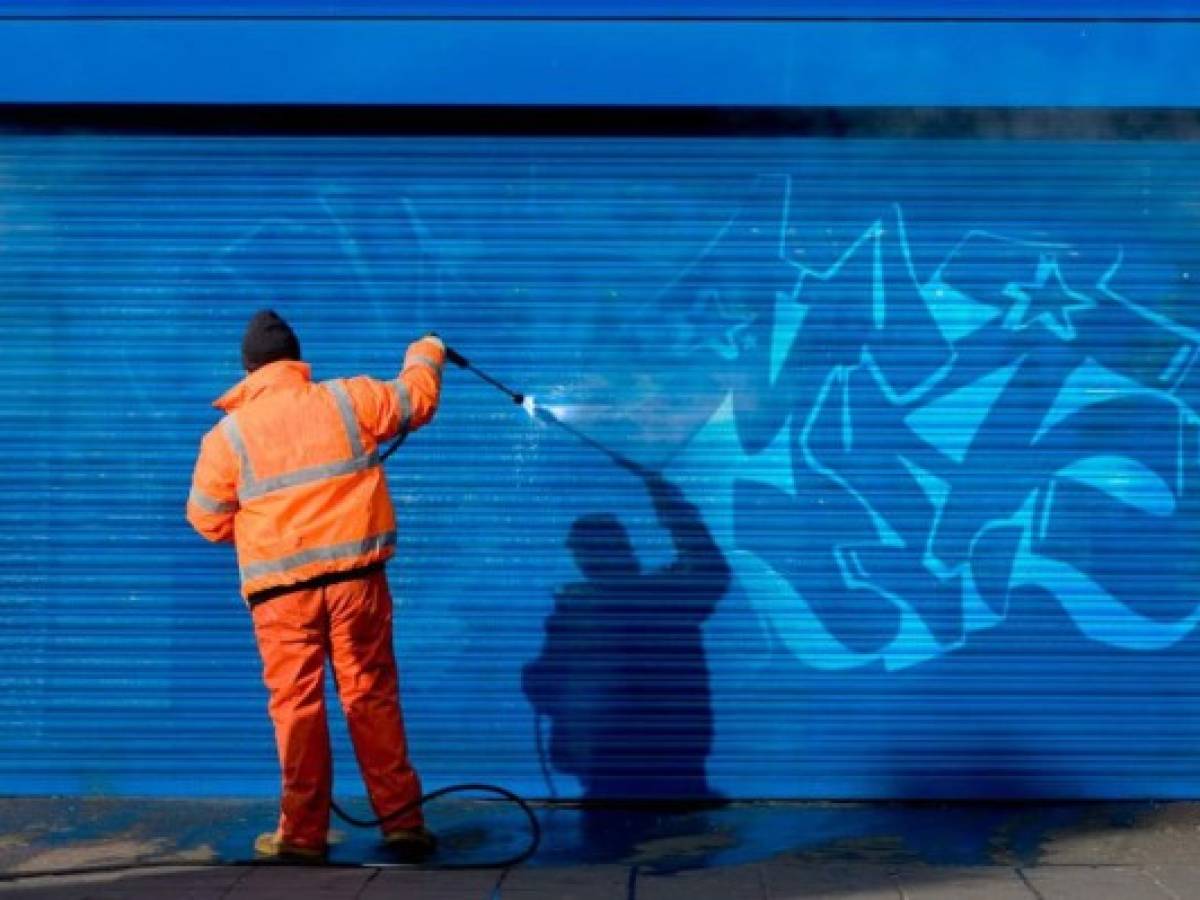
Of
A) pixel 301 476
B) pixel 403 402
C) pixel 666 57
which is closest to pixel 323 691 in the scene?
pixel 301 476

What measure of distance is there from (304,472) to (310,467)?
0.03 metres

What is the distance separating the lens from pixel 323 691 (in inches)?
276

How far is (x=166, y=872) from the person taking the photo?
23.0ft

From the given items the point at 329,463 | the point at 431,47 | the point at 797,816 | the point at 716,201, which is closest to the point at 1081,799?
the point at 797,816

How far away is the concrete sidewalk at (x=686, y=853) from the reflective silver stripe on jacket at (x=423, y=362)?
1829 mm

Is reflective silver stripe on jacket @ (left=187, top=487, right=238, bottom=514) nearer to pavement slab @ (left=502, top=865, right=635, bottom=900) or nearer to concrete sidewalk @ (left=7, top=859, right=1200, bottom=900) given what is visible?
concrete sidewalk @ (left=7, top=859, right=1200, bottom=900)

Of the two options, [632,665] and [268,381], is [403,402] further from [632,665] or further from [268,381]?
[632,665]

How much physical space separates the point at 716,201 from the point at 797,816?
8.51ft

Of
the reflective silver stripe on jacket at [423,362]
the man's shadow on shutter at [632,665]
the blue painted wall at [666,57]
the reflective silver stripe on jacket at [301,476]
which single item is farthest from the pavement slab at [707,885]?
the blue painted wall at [666,57]

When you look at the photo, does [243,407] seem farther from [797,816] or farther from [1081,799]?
[1081,799]

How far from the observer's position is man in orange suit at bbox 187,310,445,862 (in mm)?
6938

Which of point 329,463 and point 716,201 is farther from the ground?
point 716,201

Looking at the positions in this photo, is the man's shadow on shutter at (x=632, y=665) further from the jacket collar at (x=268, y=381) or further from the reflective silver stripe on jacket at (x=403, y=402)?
the jacket collar at (x=268, y=381)

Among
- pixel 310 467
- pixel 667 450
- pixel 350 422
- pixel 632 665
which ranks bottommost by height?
pixel 632 665
